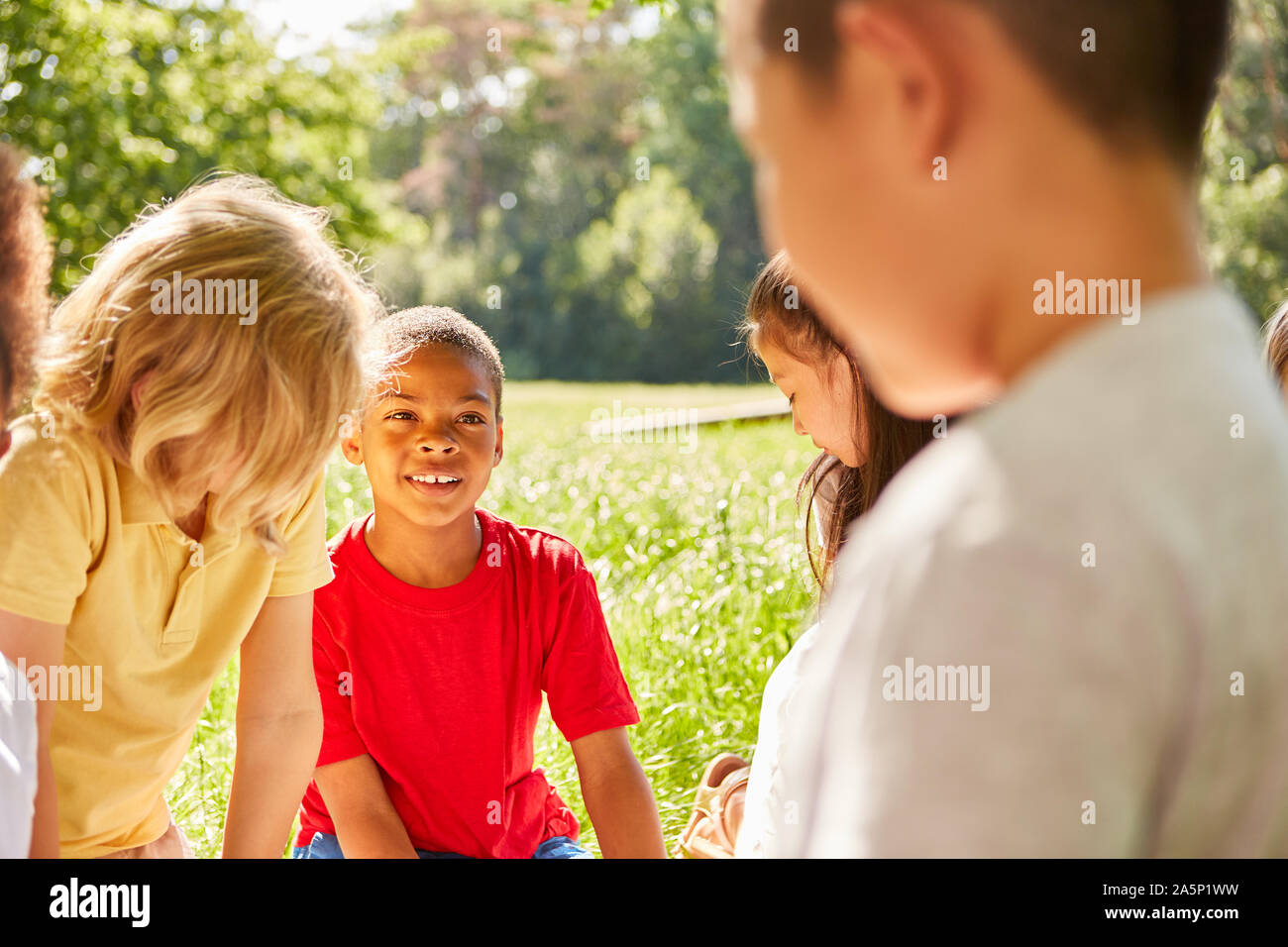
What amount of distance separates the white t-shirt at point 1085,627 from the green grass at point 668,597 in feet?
8.07

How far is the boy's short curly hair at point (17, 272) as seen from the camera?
4.37 feet

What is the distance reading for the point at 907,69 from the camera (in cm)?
71

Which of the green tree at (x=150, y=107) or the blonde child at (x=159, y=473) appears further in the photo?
the green tree at (x=150, y=107)

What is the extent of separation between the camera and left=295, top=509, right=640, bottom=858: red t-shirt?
89.9 inches

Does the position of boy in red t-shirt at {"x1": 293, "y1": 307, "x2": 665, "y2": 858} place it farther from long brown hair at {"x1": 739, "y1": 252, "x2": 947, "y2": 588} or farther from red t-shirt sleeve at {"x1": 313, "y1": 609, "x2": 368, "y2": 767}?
long brown hair at {"x1": 739, "y1": 252, "x2": 947, "y2": 588}

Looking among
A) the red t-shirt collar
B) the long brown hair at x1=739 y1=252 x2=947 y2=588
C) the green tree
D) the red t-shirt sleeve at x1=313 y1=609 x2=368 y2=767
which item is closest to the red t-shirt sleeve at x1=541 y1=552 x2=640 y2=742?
the red t-shirt collar

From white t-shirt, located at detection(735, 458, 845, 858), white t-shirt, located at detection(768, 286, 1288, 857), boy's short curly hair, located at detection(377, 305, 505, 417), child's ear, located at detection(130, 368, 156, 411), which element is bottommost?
white t-shirt, located at detection(735, 458, 845, 858)

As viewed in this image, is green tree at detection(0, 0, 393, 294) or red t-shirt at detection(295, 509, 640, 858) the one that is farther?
green tree at detection(0, 0, 393, 294)

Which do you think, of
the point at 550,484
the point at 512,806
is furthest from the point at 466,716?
the point at 550,484

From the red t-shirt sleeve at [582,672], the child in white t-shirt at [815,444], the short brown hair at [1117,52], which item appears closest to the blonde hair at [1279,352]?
the child in white t-shirt at [815,444]

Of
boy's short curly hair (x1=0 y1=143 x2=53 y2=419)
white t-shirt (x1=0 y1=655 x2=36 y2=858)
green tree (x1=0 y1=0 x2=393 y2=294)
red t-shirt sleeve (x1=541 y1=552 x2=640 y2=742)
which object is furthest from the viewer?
green tree (x1=0 y1=0 x2=393 y2=294)

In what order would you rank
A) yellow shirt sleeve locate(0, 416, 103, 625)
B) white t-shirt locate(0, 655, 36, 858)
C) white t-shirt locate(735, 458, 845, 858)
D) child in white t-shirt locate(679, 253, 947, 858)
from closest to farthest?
white t-shirt locate(0, 655, 36, 858) < yellow shirt sleeve locate(0, 416, 103, 625) < white t-shirt locate(735, 458, 845, 858) < child in white t-shirt locate(679, 253, 947, 858)

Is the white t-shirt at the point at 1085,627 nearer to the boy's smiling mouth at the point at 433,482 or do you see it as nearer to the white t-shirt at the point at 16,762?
the white t-shirt at the point at 16,762

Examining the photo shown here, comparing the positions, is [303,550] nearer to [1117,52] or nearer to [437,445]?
[437,445]
